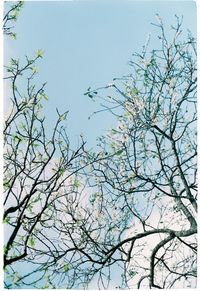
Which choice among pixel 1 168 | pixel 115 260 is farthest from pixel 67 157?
pixel 115 260

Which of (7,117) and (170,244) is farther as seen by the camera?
(170,244)

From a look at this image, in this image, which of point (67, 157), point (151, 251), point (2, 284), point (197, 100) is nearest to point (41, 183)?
point (67, 157)

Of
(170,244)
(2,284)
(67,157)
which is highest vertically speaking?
(67,157)

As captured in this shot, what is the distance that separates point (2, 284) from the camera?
11.5ft

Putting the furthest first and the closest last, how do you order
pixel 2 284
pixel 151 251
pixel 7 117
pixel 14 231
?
pixel 151 251 → pixel 7 117 → pixel 14 231 → pixel 2 284

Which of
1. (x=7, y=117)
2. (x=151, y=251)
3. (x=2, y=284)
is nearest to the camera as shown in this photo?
(x=2, y=284)

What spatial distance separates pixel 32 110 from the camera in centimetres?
420

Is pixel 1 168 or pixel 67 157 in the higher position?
pixel 67 157

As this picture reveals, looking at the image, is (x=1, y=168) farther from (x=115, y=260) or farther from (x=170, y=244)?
(x=170, y=244)

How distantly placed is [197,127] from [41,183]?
1.43m

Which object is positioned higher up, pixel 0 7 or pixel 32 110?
pixel 0 7

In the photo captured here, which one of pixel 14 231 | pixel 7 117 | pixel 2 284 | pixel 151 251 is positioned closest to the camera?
pixel 2 284

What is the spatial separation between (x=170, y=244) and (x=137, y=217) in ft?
1.21

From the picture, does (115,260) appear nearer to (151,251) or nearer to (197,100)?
(151,251)
